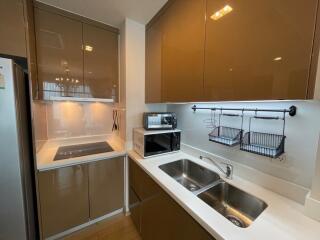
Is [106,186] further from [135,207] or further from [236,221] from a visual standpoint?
[236,221]

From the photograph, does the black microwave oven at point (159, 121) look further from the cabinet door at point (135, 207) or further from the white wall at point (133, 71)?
the cabinet door at point (135, 207)

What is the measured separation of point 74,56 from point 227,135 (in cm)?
179

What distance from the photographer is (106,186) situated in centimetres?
159

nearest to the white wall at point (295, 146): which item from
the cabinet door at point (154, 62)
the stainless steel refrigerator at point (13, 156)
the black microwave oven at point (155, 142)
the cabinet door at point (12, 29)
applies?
the black microwave oven at point (155, 142)

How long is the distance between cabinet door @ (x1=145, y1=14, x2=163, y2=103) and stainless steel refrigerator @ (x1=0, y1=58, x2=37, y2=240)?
1.11 meters

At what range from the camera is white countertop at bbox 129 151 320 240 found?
64 cm

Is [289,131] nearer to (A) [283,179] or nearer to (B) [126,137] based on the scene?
(A) [283,179]

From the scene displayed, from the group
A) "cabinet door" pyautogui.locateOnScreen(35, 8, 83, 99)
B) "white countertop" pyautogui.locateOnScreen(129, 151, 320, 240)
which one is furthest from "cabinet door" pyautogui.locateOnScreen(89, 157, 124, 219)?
"cabinet door" pyautogui.locateOnScreen(35, 8, 83, 99)

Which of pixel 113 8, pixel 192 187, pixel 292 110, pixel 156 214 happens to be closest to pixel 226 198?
pixel 192 187

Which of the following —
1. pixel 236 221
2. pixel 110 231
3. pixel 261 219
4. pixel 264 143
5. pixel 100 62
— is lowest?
pixel 110 231

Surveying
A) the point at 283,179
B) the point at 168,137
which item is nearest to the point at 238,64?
the point at 283,179

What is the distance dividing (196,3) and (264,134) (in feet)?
3.50

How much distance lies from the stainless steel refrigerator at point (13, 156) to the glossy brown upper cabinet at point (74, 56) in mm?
411

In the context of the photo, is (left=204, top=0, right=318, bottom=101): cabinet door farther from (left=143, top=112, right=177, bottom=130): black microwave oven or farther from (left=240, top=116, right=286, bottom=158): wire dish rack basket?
(left=143, top=112, right=177, bottom=130): black microwave oven
